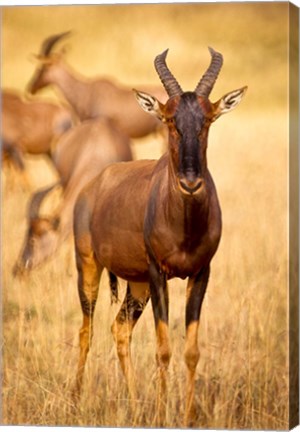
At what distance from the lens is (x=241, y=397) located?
1728 cm

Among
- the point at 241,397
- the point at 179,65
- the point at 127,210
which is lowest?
the point at 241,397

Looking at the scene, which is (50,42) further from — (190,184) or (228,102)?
(190,184)

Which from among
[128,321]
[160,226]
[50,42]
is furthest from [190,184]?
[50,42]

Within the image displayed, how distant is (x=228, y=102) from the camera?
1684cm

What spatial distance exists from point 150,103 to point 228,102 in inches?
25.1

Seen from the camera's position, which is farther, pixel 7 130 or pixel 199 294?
pixel 7 130

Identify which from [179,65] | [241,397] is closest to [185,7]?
[179,65]

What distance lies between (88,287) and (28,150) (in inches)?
60.4

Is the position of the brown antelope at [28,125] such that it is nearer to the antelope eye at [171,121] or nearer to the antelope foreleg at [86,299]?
the antelope foreleg at [86,299]

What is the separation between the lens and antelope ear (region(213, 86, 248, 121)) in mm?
A: 16797

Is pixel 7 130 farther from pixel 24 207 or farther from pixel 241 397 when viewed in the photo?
pixel 241 397

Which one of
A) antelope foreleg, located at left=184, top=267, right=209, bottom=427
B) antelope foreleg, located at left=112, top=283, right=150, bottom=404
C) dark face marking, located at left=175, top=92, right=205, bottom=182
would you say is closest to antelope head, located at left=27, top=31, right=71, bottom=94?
dark face marking, located at left=175, top=92, right=205, bottom=182

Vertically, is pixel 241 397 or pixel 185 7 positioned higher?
pixel 185 7

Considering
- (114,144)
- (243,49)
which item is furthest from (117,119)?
(243,49)
